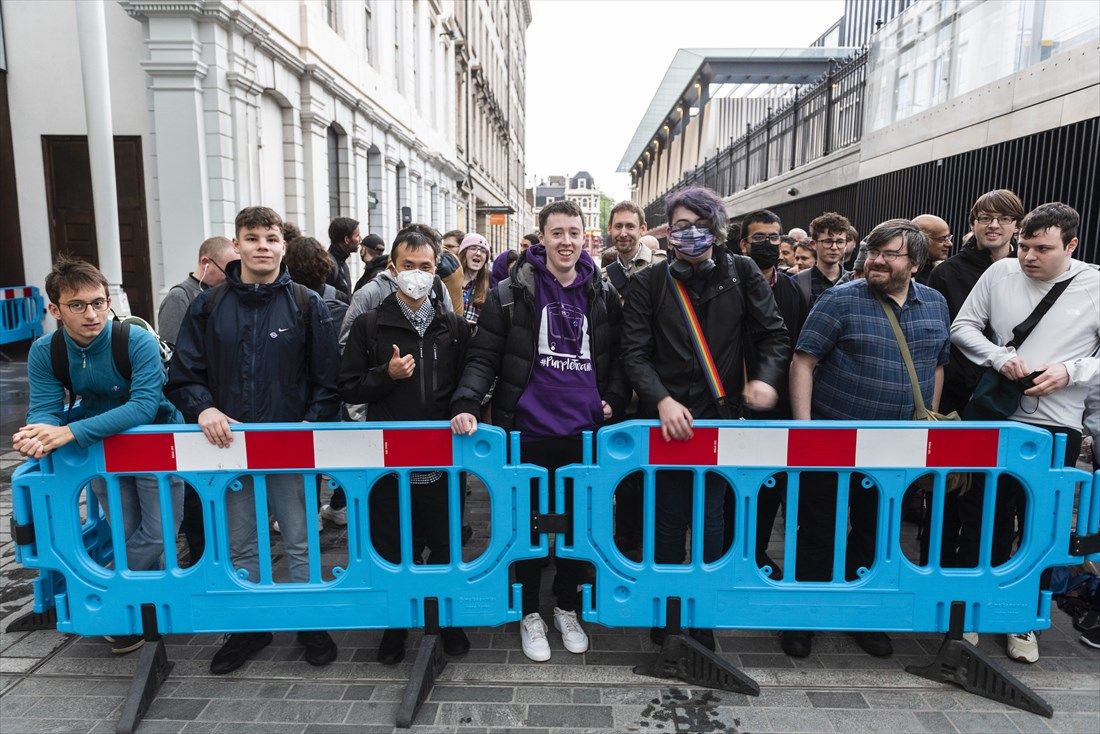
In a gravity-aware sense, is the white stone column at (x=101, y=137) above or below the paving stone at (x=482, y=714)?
above

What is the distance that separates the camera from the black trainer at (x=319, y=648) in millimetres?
3297

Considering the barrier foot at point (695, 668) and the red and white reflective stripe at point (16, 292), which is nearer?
the barrier foot at point (695, 668)

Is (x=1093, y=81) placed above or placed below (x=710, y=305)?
above

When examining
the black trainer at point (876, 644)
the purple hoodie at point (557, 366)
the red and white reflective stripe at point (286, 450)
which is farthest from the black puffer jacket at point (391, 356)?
the black trainer at point (876, 644)

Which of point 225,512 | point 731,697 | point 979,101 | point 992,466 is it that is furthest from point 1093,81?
point 225,512

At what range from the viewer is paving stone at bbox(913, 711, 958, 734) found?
2.83m

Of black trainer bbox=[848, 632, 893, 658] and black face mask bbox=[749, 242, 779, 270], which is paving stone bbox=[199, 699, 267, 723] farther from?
black face mask bbox=[749, 242, 779, 270]

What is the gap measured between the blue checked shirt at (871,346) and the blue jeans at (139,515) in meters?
3.10

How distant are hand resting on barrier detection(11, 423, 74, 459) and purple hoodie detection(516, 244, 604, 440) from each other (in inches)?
73.0

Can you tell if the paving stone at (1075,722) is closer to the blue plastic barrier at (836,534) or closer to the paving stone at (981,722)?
the paving stone at (981,722)

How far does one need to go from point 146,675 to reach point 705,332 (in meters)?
2.78

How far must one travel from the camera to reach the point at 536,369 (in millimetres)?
3398

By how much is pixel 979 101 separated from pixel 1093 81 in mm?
1942

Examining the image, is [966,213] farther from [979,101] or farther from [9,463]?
[9,463]
